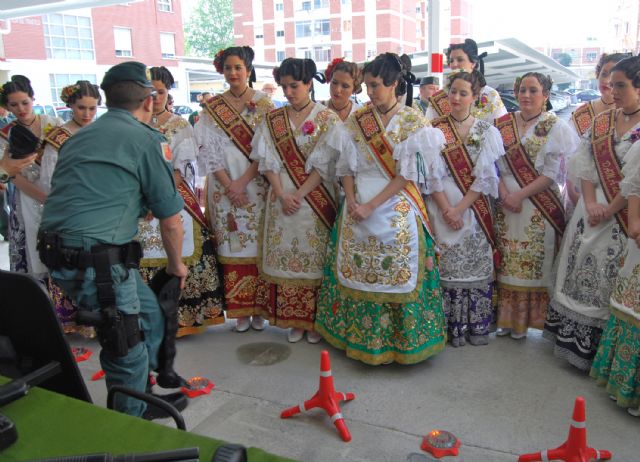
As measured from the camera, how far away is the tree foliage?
4028cm

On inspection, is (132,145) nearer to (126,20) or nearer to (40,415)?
(40,415)

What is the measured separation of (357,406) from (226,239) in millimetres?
1396

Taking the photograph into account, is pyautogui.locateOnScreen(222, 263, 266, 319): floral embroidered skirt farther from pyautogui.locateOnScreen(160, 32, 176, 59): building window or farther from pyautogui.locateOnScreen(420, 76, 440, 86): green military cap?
pyautogui.locateOnScreen(160, 32, 176, 59): building window

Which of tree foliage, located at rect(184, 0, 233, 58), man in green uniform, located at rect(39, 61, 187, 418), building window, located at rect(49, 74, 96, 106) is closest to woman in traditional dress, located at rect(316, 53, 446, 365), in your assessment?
man in green uniform, located at rect(39, 61, 187, 418)

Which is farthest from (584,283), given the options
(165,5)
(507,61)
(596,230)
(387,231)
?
(165,5)

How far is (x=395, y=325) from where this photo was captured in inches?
120

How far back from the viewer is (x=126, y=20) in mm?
25328

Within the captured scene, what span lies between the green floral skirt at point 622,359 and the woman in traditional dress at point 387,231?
2.69ft

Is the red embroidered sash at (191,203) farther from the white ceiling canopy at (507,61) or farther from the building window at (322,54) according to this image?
the building window at (322,54)

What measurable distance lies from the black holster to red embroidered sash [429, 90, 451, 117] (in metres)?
2.08

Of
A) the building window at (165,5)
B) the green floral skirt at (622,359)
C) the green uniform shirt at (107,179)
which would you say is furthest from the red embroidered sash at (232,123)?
the building window at (165,5)

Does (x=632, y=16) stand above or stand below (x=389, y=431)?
above

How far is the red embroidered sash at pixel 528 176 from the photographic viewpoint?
3.15 meters

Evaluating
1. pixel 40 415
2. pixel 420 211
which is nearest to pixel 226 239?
pixel 420 211
